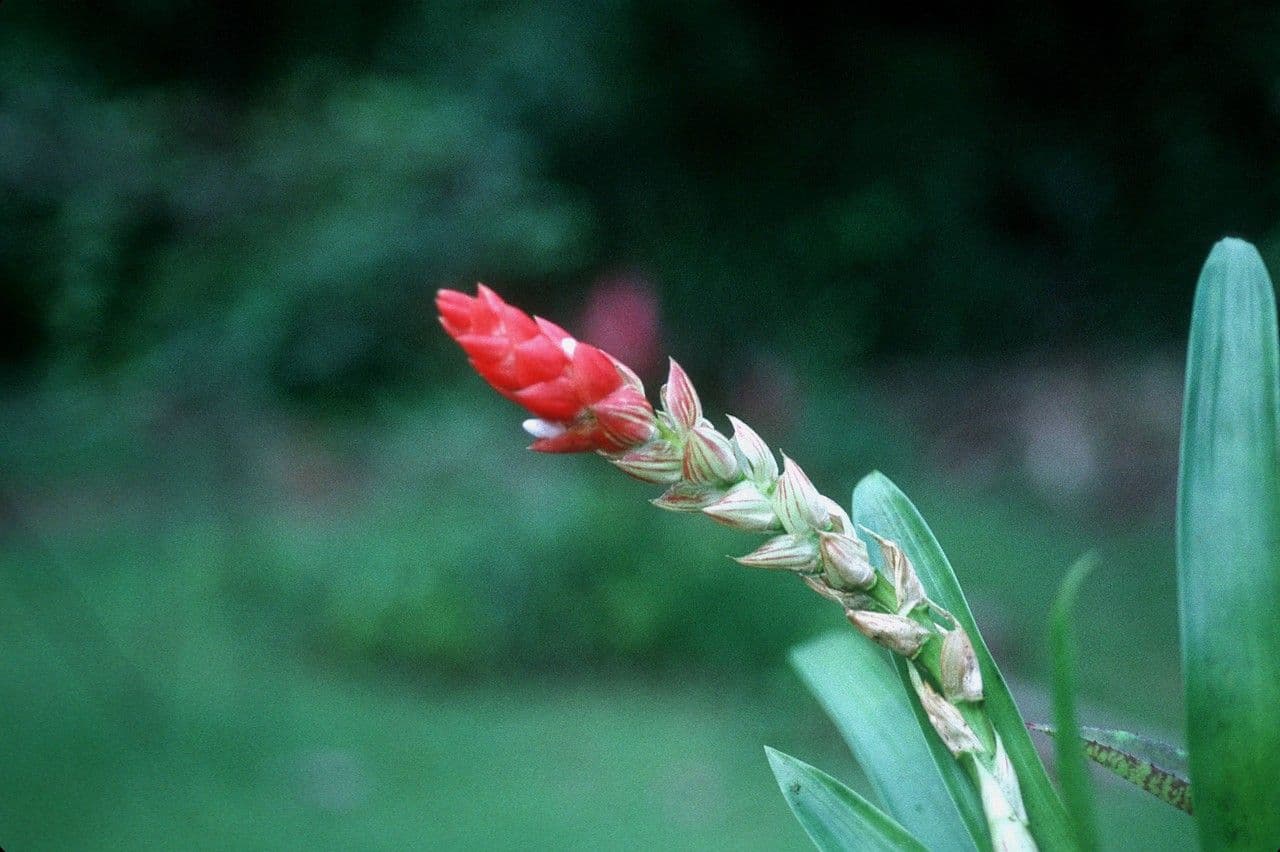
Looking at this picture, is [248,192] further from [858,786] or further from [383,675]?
[858,786]

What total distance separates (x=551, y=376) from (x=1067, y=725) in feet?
0.74

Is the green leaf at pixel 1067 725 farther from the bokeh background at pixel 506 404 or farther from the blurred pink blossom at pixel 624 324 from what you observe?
the blurred pink blossom at pixel 624 324

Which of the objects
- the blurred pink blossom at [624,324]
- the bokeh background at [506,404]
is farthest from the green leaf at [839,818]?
the blurred pink blossom at [624,324]

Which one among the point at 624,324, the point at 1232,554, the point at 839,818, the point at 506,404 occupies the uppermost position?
the point at 624,324

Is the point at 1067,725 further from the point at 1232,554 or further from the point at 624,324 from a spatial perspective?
the point at 624,324

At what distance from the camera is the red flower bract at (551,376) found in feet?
1.39

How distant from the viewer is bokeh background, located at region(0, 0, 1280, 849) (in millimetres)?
2328

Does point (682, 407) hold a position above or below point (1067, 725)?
Answer: above

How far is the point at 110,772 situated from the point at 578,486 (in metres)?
1.21

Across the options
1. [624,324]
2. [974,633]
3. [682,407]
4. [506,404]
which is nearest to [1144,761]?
[974,633]

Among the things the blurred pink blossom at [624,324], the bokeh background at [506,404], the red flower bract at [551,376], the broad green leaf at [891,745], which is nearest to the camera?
the red flower bract at [551,376]

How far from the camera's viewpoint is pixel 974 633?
0.54 meters

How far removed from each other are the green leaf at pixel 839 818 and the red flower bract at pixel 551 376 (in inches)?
7.1

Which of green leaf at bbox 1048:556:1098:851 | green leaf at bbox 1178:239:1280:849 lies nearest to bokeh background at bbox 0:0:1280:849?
green leaf at bbox 1178:239:1280:849
